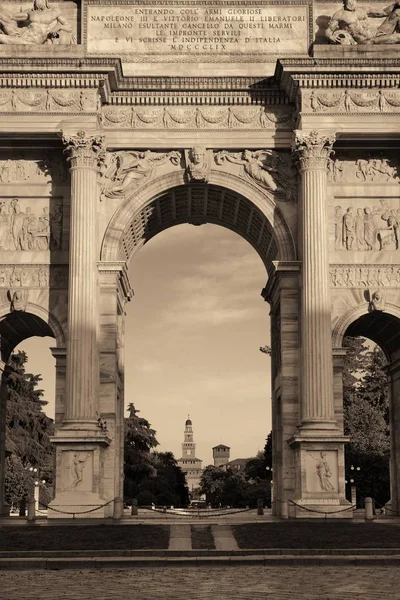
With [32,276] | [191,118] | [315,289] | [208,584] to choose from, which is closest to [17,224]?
[32,276]

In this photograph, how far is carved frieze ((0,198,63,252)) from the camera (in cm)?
4009

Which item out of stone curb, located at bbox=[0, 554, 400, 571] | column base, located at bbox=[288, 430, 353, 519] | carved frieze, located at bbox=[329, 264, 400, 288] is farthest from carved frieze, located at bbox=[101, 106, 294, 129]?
stone curb, located at bbox=[0, 554, 400, 571]

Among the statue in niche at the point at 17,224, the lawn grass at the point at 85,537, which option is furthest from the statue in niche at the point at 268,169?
the lawn grass at the point at 85,537

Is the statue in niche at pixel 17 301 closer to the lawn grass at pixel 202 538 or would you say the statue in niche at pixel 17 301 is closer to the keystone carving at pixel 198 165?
the keystone carving at pixel 198 165

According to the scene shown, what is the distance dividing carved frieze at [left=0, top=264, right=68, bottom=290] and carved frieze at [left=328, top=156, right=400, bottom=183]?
34.5ft

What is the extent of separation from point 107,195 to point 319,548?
A: 65.8 ft

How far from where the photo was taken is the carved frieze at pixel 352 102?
3950cm

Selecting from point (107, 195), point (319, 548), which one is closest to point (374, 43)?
point (107, 195)

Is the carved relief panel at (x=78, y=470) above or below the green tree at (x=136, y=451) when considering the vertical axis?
below

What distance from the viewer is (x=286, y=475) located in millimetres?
38500

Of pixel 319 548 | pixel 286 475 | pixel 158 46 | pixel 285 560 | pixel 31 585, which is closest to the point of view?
pixel 31 585

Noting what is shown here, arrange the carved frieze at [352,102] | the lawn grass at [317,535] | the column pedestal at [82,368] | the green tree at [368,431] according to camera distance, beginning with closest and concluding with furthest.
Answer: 1. the lawn grass at [317,535]
2. the column pedestal at [82,368]
3. the carved frieze at [352,102]
4. the green tree at [368,431]

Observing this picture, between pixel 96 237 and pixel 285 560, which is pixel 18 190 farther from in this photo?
pixel 285 560

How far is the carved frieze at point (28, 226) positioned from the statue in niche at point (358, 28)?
11.9 metres
